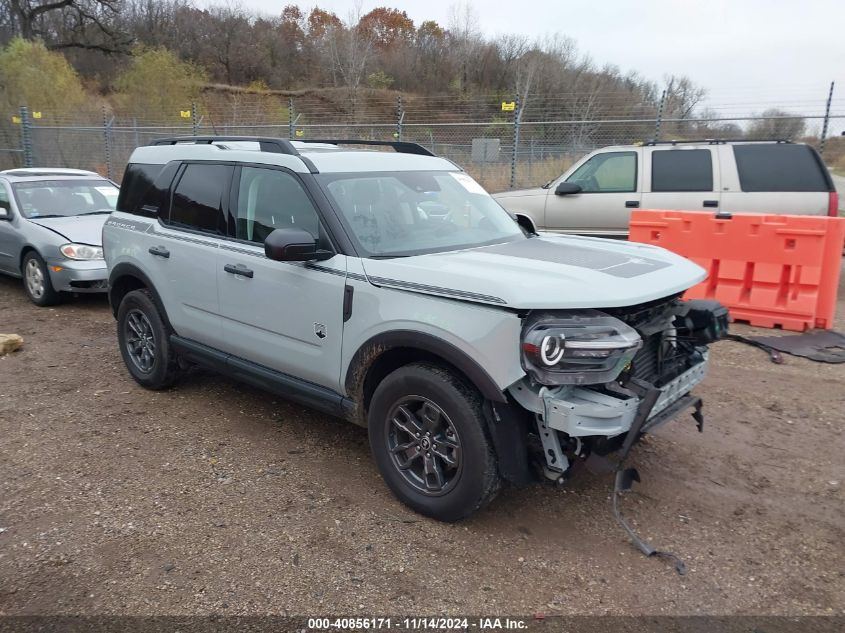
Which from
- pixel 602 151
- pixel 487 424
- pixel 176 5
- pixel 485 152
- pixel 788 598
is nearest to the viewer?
pixel 788 598

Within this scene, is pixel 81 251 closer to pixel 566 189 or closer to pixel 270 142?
pixel 270 142

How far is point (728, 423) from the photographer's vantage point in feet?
15.1

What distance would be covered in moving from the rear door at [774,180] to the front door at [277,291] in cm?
624

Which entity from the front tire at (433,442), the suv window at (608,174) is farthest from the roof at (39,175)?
the front tire at (433,442)

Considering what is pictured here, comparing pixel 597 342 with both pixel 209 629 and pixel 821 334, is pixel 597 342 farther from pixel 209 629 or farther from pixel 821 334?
pixel 821 334

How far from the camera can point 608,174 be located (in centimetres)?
871

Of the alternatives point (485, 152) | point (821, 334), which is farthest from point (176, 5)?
point (821, 334)

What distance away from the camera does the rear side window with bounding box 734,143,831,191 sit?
7809 mm

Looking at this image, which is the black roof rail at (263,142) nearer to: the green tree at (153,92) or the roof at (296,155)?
the roof at (296,155)

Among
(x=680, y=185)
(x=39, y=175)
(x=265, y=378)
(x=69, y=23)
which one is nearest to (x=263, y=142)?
(x=265, y=378)

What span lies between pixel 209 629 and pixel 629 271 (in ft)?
8.41

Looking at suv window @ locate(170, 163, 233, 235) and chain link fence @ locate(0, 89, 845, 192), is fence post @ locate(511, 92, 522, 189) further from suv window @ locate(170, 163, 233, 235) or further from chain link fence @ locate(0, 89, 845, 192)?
suv window @ locate(170, 163, 233, 235)

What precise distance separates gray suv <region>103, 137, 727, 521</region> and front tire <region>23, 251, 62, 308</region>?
3509 millimetres

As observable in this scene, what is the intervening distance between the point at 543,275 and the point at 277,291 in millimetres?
1652
